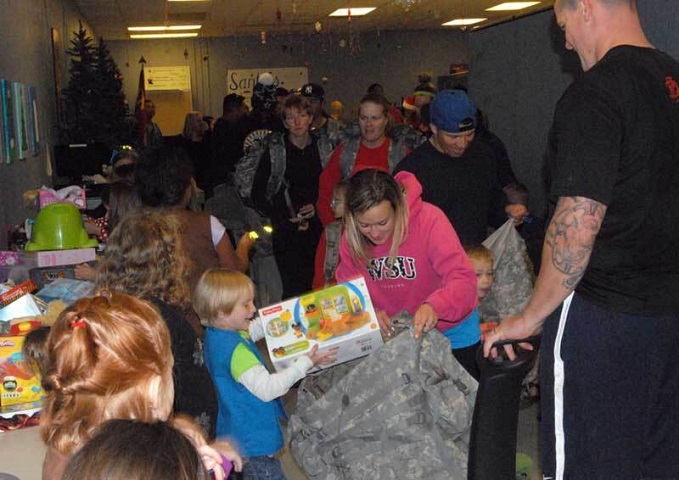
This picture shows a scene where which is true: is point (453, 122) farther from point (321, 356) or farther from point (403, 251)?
point (321, 356)

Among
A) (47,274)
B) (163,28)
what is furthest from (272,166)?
(163,28)

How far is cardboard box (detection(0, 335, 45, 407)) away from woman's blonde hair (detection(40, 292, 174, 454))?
32.8 inches

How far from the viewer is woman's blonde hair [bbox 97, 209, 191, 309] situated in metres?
2.83

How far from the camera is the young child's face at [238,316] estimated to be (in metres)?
3.03

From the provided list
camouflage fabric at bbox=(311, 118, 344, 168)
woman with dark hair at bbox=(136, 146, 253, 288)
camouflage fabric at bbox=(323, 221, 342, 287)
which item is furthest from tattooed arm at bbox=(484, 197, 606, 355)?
camouflage fabric at bbox=(311, 118, 344, 168)

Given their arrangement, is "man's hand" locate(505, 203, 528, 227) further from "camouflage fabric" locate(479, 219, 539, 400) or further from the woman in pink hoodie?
the woman in pink hoodie

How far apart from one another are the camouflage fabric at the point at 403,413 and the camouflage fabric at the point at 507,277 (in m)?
1.44

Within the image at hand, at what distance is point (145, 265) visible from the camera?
113 inches

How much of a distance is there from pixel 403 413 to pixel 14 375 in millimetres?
1294

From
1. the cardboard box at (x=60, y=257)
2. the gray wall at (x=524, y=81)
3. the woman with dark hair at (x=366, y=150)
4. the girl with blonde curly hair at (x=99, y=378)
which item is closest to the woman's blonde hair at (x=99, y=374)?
the girl with blonde curly hair at (x=99, y=378)

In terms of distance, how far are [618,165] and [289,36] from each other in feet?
56.1

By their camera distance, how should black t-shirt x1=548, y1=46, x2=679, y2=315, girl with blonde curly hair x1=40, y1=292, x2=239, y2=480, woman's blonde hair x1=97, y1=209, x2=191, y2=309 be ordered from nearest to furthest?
girl with blonde curly hair x1=40, y1=292, x2=239, y2=480 → black t-shirt x1=548, y1=46, x2=679, y2=315 → woman's blonde hair x1=97, y1=209, x2=191, y2=309

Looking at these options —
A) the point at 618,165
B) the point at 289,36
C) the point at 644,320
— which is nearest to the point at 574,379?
the point at 644,320

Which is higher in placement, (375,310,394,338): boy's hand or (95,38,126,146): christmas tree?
(95,38,126,146): christmas tree
